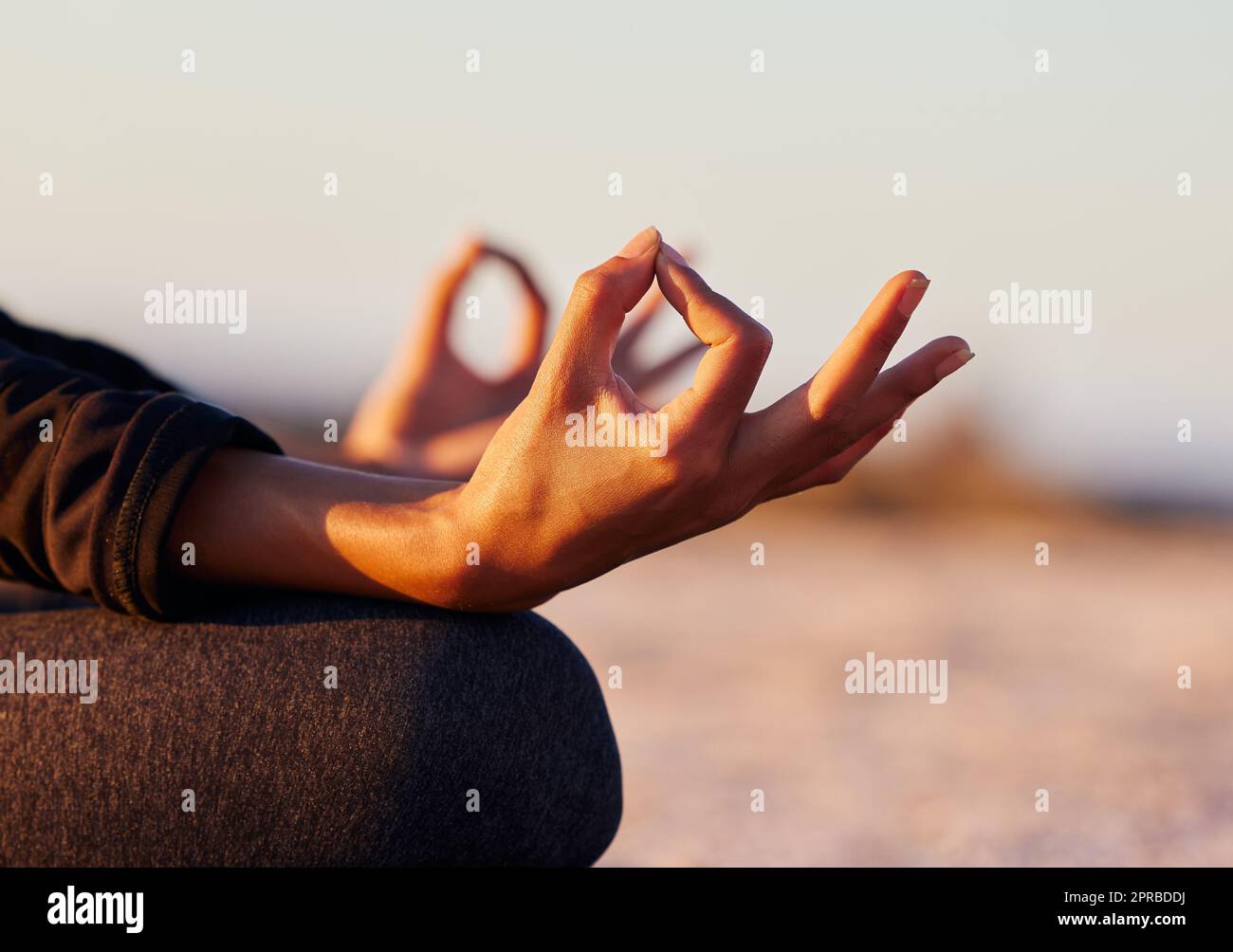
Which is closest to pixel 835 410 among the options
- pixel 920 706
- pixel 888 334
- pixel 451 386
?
pixel 888 334

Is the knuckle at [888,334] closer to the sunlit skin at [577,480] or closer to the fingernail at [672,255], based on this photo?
the sunlit skin at [577,480]

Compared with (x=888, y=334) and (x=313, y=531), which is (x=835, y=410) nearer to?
(x=888, y=334)

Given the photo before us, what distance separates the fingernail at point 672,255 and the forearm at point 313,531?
0.75 ft

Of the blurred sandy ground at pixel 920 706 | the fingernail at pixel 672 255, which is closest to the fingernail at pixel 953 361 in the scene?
the fingernail at pixel 672 255

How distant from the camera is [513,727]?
94 centimetres

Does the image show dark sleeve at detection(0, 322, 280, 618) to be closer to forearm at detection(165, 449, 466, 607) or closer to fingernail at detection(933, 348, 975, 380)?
forearm at detection(165, 449, 466, 607)

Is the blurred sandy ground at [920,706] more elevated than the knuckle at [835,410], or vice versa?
the knuckle at [835,410]

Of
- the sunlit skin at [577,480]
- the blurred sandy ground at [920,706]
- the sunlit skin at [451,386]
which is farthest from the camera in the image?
the blurred sandy ground at [920,706]

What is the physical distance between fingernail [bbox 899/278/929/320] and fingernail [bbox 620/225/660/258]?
18 cm

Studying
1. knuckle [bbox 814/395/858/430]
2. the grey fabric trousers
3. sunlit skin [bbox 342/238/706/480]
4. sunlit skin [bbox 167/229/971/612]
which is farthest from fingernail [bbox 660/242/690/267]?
sunlit skin [bbox 342/238/706/480]

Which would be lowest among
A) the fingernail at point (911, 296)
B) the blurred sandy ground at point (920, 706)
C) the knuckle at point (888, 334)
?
the blurred sandy ground at point (920, 706)

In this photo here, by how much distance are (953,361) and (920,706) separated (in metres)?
2.65

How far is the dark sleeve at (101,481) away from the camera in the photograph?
862mm

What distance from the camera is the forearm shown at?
894mm
